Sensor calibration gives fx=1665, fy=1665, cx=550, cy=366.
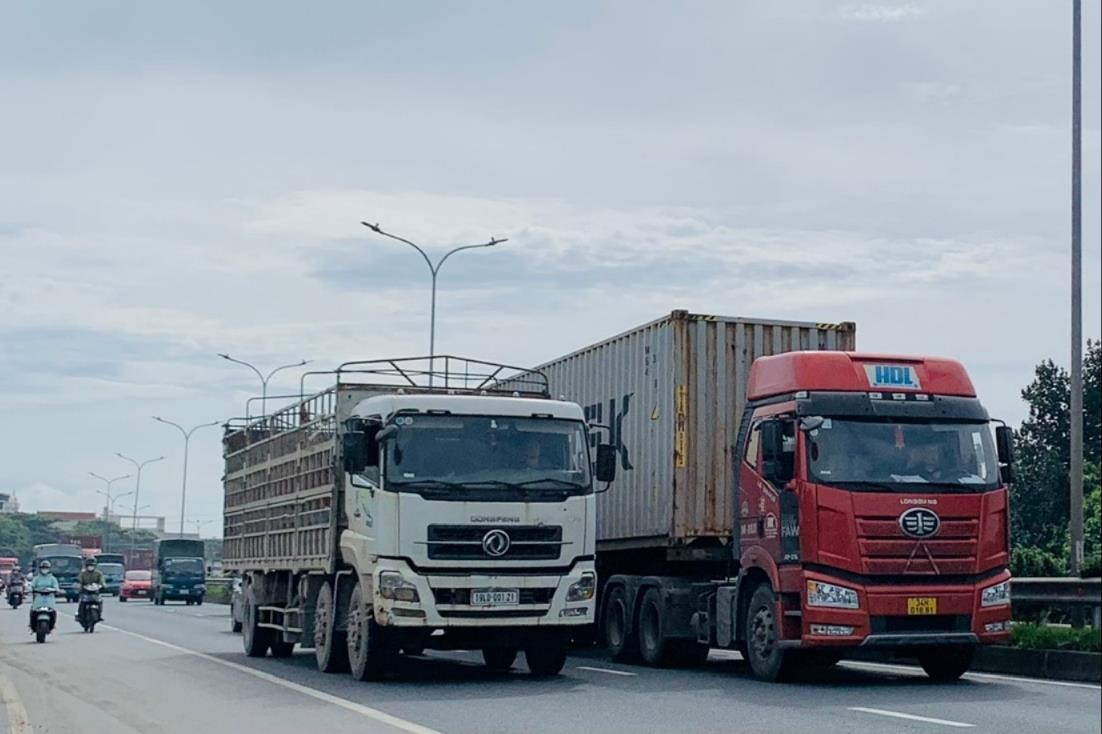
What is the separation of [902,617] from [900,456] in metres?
1.48

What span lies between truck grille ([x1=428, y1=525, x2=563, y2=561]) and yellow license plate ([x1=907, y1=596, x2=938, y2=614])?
3531 mm

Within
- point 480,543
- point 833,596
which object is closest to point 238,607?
point 480,543

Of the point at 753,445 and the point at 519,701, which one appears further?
the point at 753,445

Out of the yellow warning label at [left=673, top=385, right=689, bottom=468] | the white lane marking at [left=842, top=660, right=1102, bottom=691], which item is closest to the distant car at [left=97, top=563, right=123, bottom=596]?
the white lane marking at [left=842, top=660, right=1102, bottom=691]

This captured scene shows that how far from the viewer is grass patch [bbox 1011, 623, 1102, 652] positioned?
16.9 meters

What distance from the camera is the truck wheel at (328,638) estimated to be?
58.5 ft

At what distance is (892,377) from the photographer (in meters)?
15.9

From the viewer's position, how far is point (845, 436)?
50.5 feet

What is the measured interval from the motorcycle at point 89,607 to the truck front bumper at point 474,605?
17686 millimetres

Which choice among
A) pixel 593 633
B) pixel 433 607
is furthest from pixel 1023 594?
pixel 433 607

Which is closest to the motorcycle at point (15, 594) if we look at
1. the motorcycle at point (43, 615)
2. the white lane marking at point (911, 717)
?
the motorcycle at point (43, 615)

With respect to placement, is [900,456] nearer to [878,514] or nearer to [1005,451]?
[878,514]

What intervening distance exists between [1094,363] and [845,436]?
180ft

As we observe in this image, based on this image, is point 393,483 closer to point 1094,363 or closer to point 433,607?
point 433,607
